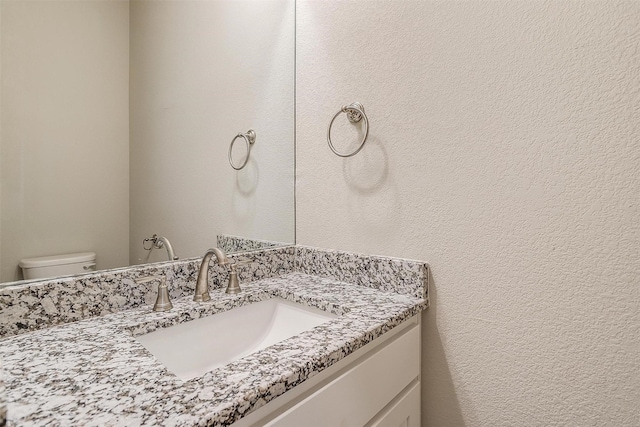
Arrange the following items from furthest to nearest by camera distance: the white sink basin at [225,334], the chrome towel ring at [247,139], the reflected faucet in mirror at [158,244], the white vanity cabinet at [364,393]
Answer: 1. the chrome towel ring at [247,139]
2. the reflected faucet in mirror at [158,244]
3. the white sink basin at [225,334]
4. the white vanity cabinet at [364,393]

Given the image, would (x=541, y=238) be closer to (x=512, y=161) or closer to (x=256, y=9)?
(x=512, y=161)

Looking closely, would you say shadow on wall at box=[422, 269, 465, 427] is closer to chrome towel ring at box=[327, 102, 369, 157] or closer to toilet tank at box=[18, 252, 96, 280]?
chrome towel ring at box=[327, 102, 369, 157]

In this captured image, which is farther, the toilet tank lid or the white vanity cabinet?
the toilet tank lid

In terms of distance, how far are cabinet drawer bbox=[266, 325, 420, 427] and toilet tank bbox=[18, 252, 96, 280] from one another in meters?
0.61

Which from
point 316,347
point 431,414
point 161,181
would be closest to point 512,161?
point 316,347

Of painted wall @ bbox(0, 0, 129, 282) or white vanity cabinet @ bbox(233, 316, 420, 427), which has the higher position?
painted wall @ bbox(0, 0, 129, 282)

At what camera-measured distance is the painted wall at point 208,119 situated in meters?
0.91

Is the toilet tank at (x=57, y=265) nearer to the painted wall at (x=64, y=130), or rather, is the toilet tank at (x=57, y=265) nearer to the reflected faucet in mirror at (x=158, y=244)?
the painted wall at (x=64, y=130)

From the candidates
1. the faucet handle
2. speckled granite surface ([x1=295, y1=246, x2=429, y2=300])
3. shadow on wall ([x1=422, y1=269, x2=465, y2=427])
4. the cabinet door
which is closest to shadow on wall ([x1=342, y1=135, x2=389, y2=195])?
speckled granite surface ([x1=295, y1=246, x2=429, y2=300])

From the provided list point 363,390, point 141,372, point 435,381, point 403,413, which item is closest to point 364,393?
point 363,390

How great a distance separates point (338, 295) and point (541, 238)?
0.55 m

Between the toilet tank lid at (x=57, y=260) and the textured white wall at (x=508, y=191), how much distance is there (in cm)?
75

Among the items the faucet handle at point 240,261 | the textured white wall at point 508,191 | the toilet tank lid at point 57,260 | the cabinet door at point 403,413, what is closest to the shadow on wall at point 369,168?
the textured white wall at point 508,191

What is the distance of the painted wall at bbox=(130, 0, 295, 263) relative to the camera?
2.98ft
